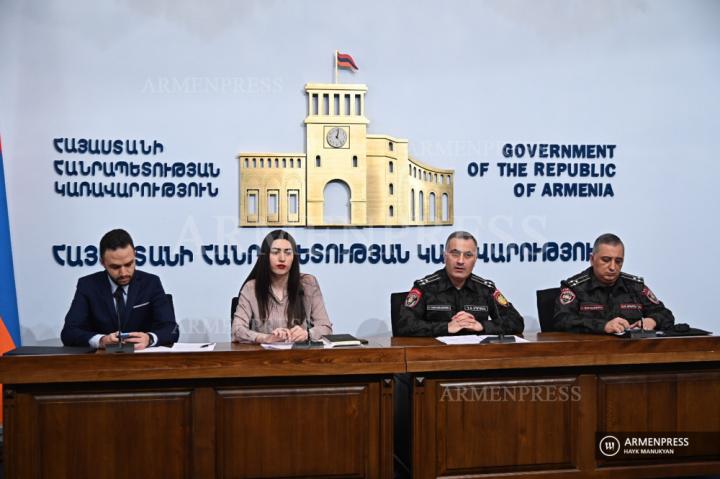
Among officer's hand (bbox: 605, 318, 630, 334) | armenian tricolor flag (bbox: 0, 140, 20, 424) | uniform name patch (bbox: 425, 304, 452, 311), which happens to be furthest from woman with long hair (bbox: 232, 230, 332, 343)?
armenian tricolor flag (bbox: 0, 140, 20, 424)

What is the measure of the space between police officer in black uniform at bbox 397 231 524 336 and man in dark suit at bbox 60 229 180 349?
1.19 meters

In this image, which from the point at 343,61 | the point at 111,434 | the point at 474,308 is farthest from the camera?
the point at 343,61

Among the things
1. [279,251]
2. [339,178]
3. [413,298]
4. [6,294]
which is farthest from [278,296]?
[6,294]

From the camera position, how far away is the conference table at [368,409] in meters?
2.73

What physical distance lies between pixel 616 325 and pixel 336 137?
2155mm

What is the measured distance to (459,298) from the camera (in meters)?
3.70

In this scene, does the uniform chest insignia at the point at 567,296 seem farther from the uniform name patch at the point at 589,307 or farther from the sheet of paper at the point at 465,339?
the sheet of paper at the point at 465,339

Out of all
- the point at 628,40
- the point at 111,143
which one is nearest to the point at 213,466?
the point at 111,143

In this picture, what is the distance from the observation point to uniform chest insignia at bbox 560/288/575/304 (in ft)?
12.1

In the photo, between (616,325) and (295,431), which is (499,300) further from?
(295,431)

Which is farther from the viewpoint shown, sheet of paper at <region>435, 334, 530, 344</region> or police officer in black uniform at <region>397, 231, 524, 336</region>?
police officer in black uniform at <region>397, 231, 524, 336</region>

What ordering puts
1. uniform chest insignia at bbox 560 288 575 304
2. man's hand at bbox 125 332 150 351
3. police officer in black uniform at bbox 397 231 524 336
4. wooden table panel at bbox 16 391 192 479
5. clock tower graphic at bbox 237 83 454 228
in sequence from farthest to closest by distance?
clock tower graphic at bbox 237 83 454 228 → uniform chest insignia at bbox 560 288 575 304 → police officer in black uniform at bbox 397 231 524 336 → man's hand at bbox 125 332 150 351 → wooden table panel at bbox 16 391 192 479

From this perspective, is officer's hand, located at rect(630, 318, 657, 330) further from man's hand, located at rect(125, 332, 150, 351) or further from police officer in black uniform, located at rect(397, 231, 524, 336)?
man's hand, located at rect(125, 332, 150, 351)

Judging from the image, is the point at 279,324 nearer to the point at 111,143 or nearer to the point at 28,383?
the point at 28,383
